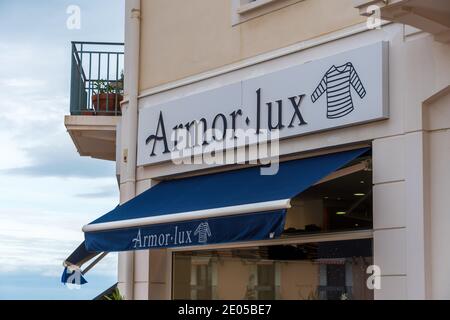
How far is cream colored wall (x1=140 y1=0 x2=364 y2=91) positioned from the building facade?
0.02m

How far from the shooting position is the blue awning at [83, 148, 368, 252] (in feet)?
32.6

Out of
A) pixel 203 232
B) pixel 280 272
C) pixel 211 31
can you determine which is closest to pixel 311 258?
pixel 280 272

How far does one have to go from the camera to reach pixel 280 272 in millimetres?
11289

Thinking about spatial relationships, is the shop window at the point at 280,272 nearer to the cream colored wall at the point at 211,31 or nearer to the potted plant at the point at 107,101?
the cream colored wall at the point at 211,31

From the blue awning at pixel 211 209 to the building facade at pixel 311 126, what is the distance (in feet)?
0.36

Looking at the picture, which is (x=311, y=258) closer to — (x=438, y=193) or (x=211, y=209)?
(x=211, y=209)

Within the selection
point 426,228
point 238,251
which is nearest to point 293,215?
point 238,251

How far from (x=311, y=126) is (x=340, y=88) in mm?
625

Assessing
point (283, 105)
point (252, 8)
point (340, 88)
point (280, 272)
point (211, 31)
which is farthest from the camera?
point (211, 31)

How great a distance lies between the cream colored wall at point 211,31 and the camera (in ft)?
35.7

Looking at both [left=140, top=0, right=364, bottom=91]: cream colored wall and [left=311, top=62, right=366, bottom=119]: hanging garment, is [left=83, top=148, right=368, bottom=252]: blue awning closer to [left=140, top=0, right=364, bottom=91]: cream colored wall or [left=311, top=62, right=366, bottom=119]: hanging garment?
[left=311, top=62, right=366, bottom=119]: hanging garment

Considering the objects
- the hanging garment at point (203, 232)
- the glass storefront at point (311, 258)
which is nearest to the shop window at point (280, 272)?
the glass storefront at point (311, 258)
